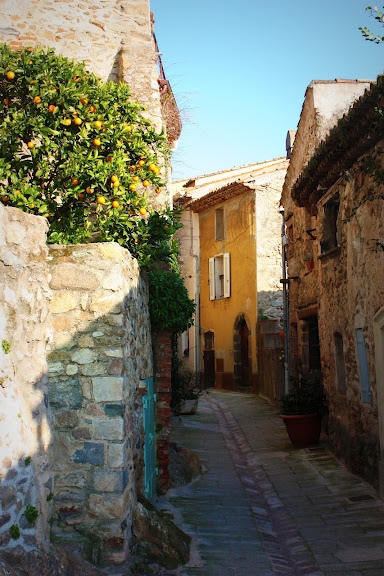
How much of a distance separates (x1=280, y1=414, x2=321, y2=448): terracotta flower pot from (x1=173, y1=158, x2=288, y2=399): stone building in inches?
300

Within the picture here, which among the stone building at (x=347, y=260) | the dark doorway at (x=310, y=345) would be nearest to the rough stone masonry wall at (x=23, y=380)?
the stone building at (x=347, y=260)

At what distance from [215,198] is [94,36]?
16.1 meters

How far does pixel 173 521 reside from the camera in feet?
21.4

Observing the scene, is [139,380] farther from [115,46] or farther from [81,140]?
[115,46]

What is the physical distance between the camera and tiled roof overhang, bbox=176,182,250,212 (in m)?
23.7

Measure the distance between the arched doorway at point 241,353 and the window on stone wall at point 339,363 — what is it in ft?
42.4

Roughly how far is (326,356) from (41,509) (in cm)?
760

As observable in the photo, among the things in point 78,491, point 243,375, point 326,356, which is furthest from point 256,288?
point 78,491

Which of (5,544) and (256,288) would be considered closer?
(5,544)

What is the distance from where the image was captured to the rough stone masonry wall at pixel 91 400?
5.08 metres

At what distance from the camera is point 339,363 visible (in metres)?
10.6

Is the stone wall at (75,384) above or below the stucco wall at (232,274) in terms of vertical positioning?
below

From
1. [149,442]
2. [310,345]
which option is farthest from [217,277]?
[149,442]

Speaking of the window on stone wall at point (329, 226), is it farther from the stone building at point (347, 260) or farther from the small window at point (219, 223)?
the small window at point (219, 223)
